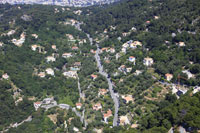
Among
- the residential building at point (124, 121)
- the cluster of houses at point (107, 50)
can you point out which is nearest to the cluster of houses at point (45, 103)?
the residential building at point (124, 121)

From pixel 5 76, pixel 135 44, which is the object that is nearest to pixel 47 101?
pixel 5 76

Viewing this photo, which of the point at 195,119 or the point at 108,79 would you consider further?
the point at 108,79

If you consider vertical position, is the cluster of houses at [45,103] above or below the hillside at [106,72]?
below

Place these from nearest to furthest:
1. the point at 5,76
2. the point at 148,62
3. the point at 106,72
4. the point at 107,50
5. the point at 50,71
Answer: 1. the point at 5,76
2. the point at 148,62
3. the point at 106,72
4. the point at 50,71
5. the point at 107,50

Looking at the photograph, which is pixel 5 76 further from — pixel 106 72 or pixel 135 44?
pixel 135 44

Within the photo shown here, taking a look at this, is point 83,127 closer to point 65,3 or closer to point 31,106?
point 31,106

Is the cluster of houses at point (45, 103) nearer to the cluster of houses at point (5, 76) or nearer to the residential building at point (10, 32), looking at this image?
the cluster of houses at point (5, 76)

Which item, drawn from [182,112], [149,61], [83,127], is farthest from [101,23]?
[182,112]

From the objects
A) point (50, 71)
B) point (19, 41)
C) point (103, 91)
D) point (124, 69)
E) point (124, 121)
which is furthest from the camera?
point (19, 41)
